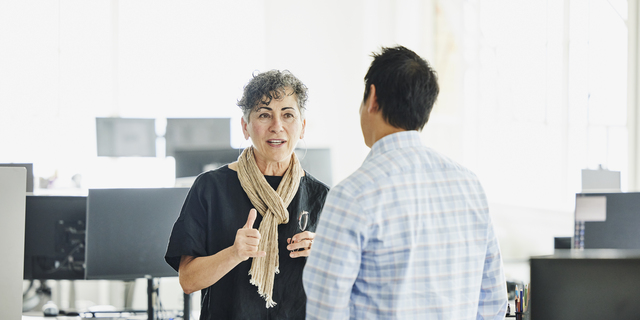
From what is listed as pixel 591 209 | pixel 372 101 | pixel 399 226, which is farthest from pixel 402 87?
pixel 591 209

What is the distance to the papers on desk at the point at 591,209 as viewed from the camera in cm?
195

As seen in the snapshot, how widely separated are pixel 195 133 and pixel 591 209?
2.61 metres

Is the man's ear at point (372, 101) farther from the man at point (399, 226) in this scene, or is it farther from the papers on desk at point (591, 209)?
the papers on desk at point (591, 209)

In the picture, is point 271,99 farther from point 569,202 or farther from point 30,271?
point 569,202

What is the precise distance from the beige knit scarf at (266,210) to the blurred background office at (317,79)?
2662 millimetres

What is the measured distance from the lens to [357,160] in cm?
587

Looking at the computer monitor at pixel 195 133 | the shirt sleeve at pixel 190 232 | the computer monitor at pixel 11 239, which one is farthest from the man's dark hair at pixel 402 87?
the computer monitor at pixel 195 133

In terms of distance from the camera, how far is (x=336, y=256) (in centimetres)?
88

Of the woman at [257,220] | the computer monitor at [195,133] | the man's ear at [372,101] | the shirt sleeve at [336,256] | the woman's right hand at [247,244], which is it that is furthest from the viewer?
the computer monitor at [195,133]

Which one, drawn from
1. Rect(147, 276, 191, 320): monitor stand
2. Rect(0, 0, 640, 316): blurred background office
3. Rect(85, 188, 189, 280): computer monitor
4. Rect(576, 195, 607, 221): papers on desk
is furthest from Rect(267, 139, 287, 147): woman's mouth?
Rect(0, 0, 640, 316): blurred background office

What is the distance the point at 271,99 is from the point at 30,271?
1.34m

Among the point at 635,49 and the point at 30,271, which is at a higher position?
the point at 635,49

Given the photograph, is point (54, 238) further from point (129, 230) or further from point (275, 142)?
point (275, 142)

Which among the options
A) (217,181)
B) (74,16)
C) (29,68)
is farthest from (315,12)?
(217,181)
